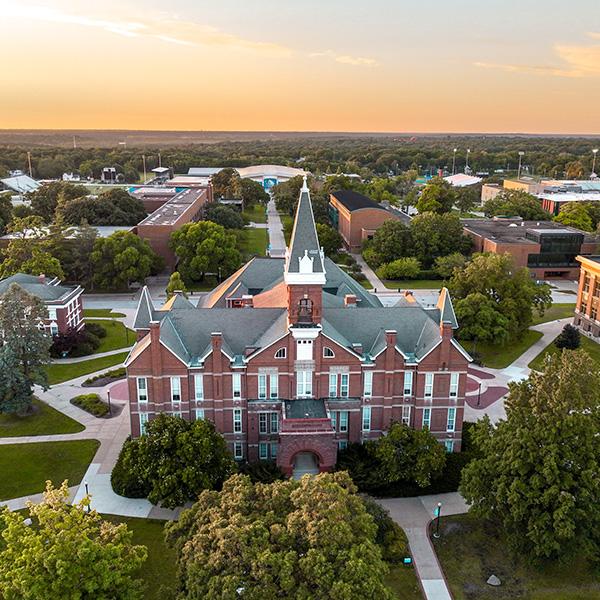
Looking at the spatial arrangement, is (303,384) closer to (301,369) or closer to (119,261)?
(301,369)

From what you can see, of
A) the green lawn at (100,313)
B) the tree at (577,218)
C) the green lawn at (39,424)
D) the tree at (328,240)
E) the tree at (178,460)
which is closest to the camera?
the tree at (178,460)

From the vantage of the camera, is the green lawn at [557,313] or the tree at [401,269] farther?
the tree at [401,269]

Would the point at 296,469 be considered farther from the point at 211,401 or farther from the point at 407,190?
the point at 407,190

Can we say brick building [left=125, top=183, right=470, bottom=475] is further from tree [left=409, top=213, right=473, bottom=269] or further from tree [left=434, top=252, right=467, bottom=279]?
tree [left=409, top=213, right=473, bottom=269]

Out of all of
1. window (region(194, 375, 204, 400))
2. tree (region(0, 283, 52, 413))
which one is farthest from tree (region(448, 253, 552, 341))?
tree (region(0, 283, 52, 413))

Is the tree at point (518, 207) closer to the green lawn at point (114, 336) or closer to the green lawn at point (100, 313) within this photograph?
the green lawn at point (100, 313)

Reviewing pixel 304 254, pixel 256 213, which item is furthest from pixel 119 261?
pixel 256 213

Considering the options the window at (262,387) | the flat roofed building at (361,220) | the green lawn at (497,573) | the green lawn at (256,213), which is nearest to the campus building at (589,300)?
the green lawn at (497,573)
